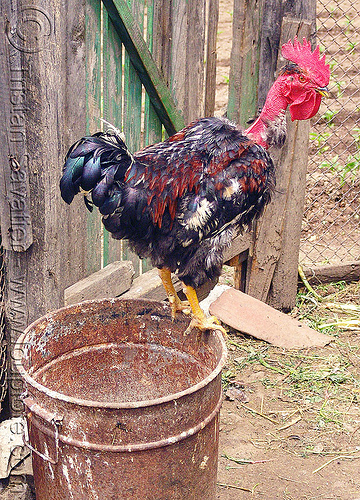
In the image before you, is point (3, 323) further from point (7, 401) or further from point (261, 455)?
point (261, 455)

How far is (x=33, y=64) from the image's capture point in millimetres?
2258

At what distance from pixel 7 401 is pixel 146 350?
810 mm

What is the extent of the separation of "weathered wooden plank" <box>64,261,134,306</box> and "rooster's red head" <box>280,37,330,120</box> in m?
1.46

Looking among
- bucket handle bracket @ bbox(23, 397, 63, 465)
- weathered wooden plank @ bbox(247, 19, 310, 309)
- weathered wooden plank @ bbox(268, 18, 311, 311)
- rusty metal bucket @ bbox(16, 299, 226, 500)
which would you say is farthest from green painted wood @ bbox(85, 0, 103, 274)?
weathered wooden plank @ bbox(247, 19, 310, 309)

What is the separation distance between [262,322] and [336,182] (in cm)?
280

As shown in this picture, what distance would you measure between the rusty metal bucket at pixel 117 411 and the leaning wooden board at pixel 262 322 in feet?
5.58

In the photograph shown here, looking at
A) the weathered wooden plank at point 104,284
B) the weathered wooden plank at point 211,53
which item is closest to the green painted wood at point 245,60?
the weathered wooden plank at point 211,53

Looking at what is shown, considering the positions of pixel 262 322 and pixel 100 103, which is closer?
pixel 100 103

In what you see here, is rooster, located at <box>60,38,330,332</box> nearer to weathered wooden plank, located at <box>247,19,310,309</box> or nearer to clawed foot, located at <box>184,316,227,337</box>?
clawed foot, located at <box>184,316,227,337</box>

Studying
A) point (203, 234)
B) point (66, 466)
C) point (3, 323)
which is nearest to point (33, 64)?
point (203, 234)

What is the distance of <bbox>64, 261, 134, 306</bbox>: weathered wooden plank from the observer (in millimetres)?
3076

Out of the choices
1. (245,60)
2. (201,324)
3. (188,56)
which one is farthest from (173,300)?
(245,60)

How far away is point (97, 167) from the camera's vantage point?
7.70 ft

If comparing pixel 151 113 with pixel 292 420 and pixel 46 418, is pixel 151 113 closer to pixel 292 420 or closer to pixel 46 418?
pixel 292 420
